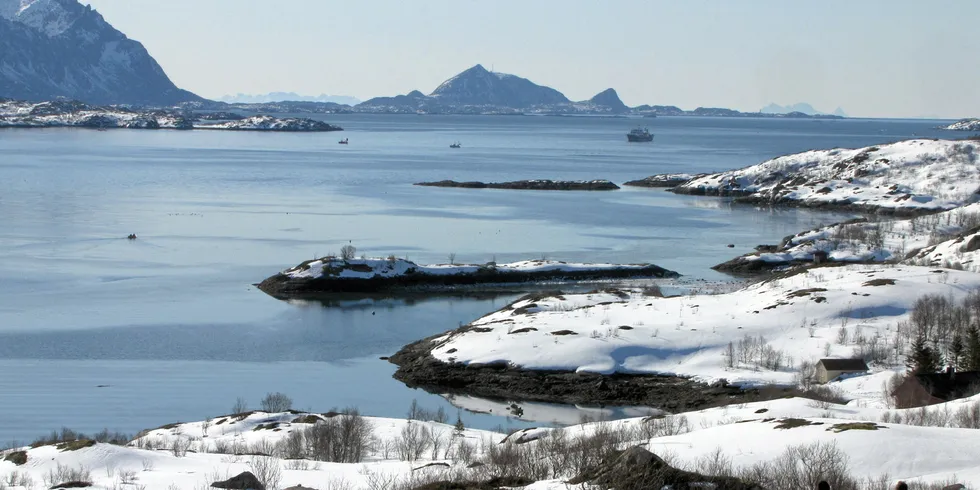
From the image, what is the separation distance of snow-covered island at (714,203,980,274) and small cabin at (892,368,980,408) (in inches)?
829

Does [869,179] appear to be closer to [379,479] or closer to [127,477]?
[379,479]

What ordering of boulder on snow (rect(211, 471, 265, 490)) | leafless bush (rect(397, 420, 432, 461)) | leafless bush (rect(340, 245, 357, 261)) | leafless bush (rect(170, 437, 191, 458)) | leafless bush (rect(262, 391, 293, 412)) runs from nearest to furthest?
boulder on snow (rect(211, 471, 265, 490)), leafless bush (rect(170, 437, 191, 458)), leafless bush (rect(397, 420, 432, 461)), leafless bush (rect(262, 391, 293, 412)), leafless bush (rect(340, 245, 357, 261))

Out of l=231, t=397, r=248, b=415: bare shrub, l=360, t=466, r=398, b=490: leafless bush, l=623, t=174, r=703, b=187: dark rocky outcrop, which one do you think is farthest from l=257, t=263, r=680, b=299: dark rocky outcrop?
l=623, t=174, r=703, b=187: dark rocky outcrop

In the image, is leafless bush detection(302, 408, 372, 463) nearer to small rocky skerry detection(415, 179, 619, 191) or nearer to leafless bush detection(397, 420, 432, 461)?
leafless bush detection(397, 420, 432, 461)

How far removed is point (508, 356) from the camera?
38.3 metres

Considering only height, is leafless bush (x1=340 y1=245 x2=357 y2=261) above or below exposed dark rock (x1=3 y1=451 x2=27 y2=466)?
below

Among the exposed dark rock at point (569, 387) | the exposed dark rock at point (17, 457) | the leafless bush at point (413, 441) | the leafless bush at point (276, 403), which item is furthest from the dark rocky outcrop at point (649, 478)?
the leafless bush at point (276, 403)

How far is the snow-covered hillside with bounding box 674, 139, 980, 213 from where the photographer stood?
9044 cm

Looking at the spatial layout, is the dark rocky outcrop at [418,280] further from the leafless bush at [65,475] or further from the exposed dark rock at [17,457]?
the leafless bush at [65,475]

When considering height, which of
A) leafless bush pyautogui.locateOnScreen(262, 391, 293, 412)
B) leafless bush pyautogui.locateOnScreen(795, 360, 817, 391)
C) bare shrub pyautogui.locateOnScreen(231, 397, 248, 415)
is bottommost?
bare shrub pyautogui.locateOnScreen(231, 397, 248, 415)

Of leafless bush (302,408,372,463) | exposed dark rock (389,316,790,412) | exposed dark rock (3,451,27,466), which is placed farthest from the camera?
exposed dark rock (389,316,790,412)

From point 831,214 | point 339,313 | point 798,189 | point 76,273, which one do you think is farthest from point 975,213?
point 76,273

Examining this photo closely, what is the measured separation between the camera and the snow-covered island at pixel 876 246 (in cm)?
5325

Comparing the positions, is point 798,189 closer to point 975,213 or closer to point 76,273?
point 975,213
